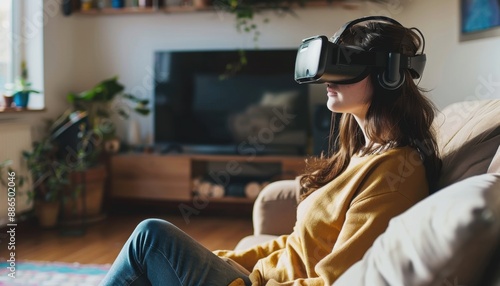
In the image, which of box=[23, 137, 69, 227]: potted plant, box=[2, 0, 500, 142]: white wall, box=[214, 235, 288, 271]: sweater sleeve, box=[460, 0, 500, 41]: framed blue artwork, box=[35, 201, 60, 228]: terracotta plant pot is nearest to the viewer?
box=[214, 235, 288, 271]: sweater sleeve

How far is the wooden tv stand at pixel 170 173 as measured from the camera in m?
3.97

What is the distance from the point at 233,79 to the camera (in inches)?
157

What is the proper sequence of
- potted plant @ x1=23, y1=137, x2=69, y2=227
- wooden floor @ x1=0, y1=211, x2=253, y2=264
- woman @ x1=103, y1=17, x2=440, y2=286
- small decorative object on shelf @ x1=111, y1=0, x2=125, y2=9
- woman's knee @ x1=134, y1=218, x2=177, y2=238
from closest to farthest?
woman @ x1=103, y1=17, x2=440, y2=286, woman's knee @ x1=134, y1=218, x2=177, y2=238, wooden floor @ x1=0, y1=211, x2=253, y2=264, potted plant @ x1=23, y1=137, x2=69, y2=227, small decorative object on shelf @ x1=111, y1=0, x2=125, y2=9

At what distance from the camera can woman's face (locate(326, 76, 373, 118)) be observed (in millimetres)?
1352

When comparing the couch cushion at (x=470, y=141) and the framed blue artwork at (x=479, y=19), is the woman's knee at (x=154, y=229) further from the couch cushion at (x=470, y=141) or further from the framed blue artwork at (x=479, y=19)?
the framed blue artwork at (x=479, y=19)

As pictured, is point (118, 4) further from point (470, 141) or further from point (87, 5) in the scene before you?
point (470, 141)

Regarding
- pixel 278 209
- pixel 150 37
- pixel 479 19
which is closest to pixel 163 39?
pixel 150 37

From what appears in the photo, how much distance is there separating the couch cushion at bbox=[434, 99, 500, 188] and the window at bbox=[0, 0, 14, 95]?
10.1 feet

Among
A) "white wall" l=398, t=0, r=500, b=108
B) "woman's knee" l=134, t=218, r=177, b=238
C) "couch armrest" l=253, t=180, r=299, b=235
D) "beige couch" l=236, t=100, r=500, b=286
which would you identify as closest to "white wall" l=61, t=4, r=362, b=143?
"white wall" l=398, t=0, r=500, b=108

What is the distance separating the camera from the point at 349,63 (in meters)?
1.30

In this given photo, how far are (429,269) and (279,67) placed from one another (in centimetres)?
320

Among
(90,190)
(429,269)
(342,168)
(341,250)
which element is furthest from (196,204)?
(429,269)

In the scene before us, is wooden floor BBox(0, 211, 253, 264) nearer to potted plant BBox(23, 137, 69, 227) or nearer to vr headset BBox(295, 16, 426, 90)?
potted plant BBox(23, 137, 69, 227)

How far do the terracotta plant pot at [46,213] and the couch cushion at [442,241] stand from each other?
10.5 ft
